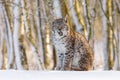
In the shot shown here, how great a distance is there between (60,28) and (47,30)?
0.09 metres

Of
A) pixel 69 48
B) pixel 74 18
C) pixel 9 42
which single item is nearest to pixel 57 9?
pixel 74 18

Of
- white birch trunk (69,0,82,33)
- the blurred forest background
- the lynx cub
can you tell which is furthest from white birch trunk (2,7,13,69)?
white birch trunk (69,0,82,33)

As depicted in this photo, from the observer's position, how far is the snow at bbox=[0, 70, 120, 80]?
2.29 m

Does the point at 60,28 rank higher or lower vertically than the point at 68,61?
higher

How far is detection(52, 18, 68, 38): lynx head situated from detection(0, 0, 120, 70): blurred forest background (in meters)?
0.03

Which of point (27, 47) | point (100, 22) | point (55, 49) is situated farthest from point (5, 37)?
point (100, 22)

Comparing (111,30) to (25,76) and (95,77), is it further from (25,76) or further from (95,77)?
(25,76)

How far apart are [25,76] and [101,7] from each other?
696mm

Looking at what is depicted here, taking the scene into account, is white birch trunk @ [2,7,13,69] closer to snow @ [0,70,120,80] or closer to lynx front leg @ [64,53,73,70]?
snow @ [0,70,120,80]

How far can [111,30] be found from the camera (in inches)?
91.2

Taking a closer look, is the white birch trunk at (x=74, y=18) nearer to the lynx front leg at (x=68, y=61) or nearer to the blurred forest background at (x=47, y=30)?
the blurred forest background at (x=47, y=30)

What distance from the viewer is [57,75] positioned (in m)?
2.30

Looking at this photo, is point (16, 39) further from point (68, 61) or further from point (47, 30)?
point (68, 61)

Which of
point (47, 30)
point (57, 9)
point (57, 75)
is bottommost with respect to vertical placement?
point (57, 75)
